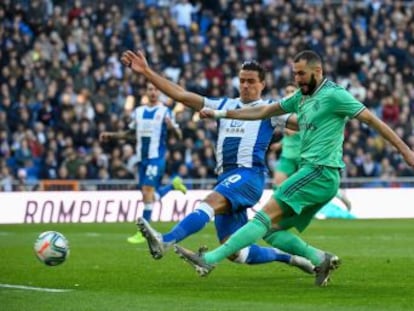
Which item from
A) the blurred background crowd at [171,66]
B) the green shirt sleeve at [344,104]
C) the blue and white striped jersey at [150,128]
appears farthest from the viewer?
the blurred background crowd at [171,66]

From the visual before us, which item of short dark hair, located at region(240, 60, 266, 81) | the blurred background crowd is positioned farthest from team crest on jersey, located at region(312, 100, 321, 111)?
the blurred background crowd

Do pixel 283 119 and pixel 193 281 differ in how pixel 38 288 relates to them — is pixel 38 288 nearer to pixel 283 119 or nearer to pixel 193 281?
pixel 193 281

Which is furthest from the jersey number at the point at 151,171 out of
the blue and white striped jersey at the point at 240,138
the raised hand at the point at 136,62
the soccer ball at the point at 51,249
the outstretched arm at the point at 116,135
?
the raised hand at the point at 136,62

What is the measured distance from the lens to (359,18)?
37938 millimetres

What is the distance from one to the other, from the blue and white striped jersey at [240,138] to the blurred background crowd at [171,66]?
14.1 metres

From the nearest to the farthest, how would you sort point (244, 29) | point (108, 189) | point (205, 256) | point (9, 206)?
point (205, 256) → point (9, 206) → point (108, 189) → point (244, 29)

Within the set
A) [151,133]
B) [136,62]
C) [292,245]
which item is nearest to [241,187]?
[292,245]

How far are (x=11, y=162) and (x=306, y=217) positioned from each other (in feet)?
56.0

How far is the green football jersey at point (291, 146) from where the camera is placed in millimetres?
23344

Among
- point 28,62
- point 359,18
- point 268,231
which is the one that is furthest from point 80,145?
point 268,231

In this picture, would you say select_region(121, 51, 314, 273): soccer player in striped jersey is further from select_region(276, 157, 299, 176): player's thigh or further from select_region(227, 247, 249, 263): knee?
select_region(276, 157, 299, 176): player's thigh

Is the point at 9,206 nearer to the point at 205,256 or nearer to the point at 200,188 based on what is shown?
the point at 200,188

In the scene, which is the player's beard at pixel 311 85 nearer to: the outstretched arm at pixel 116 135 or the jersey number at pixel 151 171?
the outstretched arm at pixel 116 135

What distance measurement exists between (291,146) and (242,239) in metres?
11.5
